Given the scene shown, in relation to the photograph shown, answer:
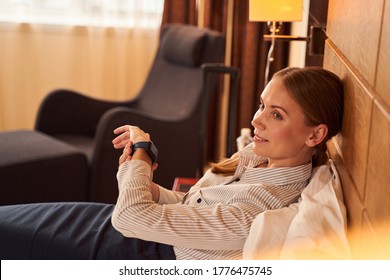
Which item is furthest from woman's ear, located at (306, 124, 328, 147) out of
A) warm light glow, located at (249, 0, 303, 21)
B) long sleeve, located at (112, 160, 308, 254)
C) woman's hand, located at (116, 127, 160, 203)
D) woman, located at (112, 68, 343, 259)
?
warm light glow, located at (249, 0, 303, 21)

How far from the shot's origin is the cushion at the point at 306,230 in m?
1.19

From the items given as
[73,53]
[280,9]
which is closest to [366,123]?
[280,9]

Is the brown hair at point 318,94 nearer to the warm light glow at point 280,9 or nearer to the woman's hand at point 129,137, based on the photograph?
the woman's hand at point 129,137

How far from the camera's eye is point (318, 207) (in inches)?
50.0

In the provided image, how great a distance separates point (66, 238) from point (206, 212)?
410 millimetres

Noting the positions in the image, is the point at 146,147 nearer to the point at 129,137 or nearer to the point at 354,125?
the point at 129,137

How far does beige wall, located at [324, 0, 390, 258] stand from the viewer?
1014 millimetres

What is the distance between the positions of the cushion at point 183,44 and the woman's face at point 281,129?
2.05 metres

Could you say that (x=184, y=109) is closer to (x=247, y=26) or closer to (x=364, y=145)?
(x=247, y=26)

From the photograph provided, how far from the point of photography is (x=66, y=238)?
163cm

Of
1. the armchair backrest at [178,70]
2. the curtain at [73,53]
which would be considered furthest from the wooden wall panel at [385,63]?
the curtain at [73,53]

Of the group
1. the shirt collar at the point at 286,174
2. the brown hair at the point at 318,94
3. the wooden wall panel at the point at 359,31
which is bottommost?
the shirt collar at the point at 286,174
